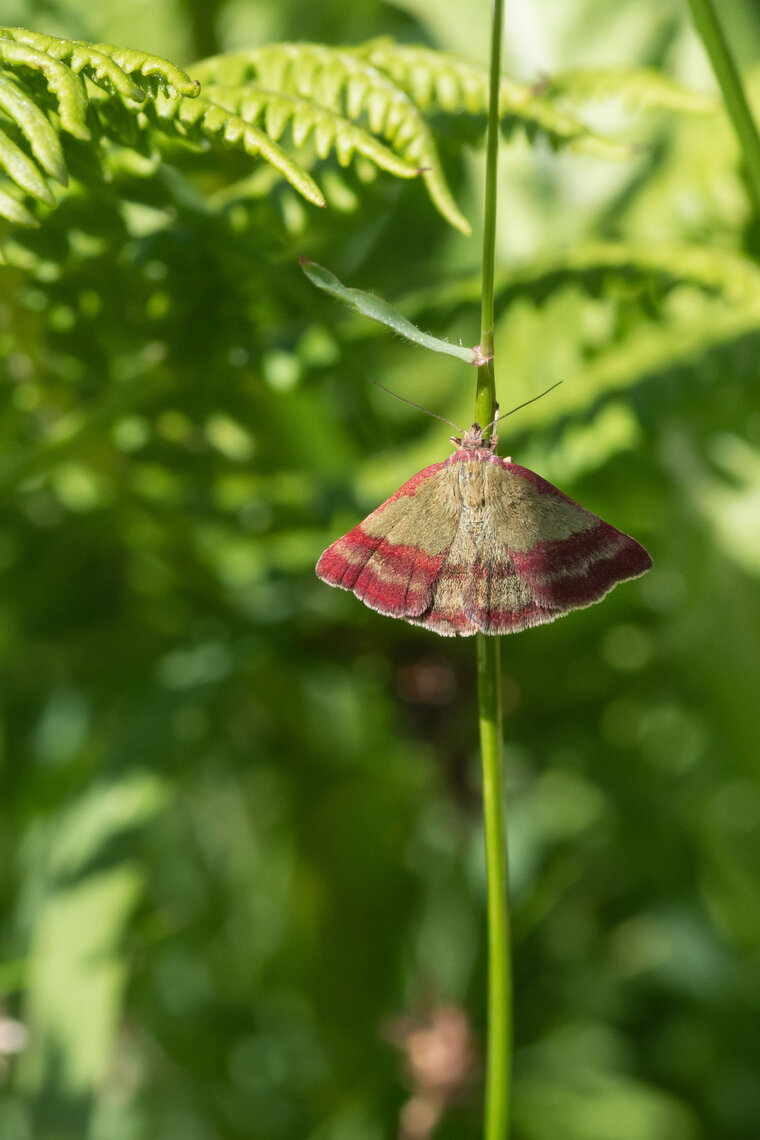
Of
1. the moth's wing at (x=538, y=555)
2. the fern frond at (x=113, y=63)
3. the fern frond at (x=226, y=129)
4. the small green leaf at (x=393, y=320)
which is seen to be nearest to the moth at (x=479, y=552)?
the moth's wing at (x=538, y=555)

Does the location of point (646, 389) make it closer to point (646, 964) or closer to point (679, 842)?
point (679, 842)

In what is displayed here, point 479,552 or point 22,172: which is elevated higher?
point 22,172

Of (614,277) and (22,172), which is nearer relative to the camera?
(22,172)

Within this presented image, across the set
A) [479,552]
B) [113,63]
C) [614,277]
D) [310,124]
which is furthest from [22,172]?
[614,277]

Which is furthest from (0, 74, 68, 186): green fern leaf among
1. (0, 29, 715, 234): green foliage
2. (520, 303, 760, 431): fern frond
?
(520, 303, 760, 431): fern frond

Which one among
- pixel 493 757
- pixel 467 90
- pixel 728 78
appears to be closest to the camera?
pixel 493 757

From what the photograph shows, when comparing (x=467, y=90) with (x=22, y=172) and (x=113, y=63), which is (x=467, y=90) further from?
(x=22, y=172)
